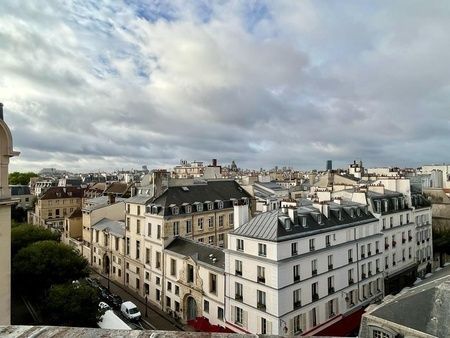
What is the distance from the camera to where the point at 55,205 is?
225 ft

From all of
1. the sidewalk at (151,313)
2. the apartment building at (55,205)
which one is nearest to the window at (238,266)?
the sidewalk at (151,313)

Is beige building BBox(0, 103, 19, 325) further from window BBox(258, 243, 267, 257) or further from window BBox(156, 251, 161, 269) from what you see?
window BBox(156, 251, 161, 269)

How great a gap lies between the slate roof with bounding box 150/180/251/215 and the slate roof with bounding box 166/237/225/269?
11.0ft

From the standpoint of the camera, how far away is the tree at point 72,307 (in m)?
22.8

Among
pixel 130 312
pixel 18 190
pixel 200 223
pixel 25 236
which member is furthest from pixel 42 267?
pixel 18 190

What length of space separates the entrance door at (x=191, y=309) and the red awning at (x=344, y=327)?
36.3 feet

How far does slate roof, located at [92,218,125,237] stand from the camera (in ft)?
137

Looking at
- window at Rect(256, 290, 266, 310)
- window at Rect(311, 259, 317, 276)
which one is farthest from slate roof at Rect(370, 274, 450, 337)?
window at Rect(311, 259, 317, 276)

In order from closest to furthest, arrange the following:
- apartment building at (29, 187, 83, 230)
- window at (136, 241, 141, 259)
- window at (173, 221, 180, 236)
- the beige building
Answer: the beige building, window at (173, 221, 180, 236), window at (136, 241, 141, 259), apartment building at (29, 187, 83, 230)

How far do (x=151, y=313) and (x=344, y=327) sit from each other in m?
18.0

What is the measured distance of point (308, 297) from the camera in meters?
24.8

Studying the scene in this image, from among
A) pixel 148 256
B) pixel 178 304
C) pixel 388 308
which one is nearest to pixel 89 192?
pixel 148 256

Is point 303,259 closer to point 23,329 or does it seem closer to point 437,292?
point 437,292

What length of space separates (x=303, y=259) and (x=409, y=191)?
22.1m
